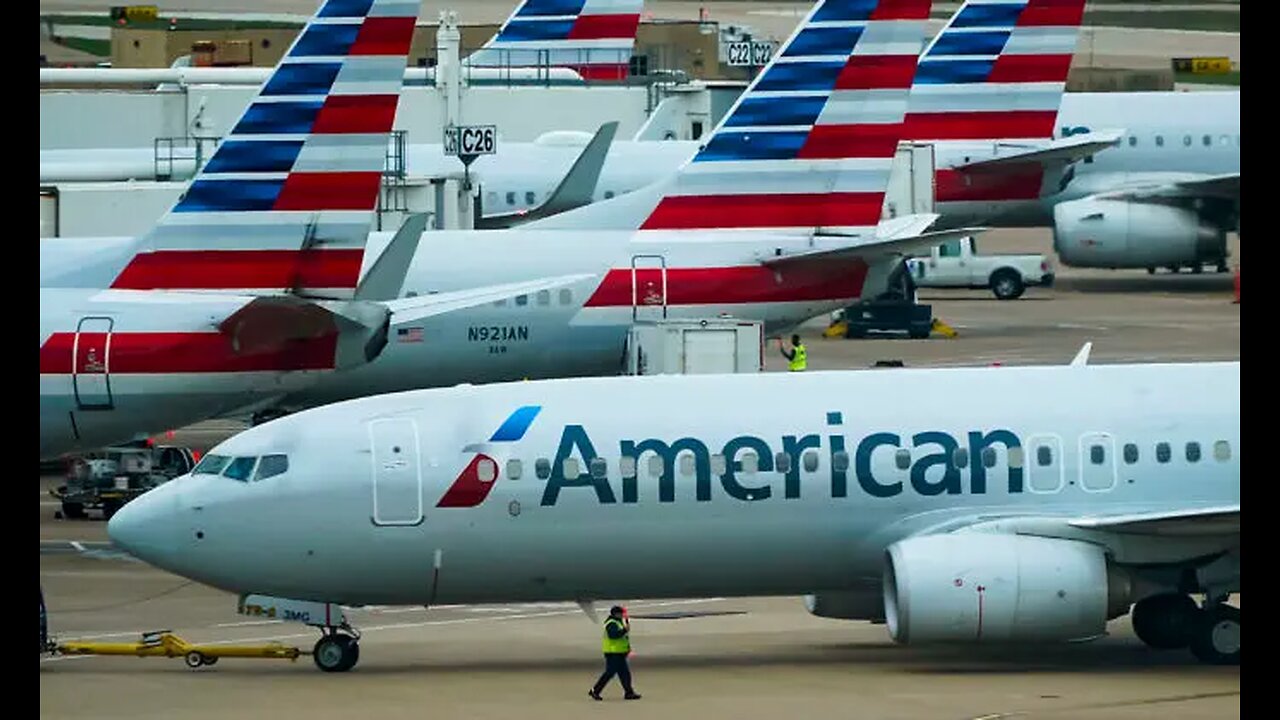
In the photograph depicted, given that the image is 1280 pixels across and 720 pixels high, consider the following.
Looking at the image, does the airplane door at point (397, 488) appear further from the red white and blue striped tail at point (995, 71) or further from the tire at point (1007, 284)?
the tire at point (1007, 284)

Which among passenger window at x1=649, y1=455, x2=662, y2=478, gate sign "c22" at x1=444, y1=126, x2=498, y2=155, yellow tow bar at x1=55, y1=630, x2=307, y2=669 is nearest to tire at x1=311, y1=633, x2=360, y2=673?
yellow tow bar at x1=55, y1=630, x2=307, y2=669

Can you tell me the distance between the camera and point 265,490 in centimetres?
3212

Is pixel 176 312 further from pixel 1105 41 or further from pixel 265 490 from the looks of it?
pixel 1105 41

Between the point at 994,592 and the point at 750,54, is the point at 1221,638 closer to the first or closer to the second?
the point at 994,592

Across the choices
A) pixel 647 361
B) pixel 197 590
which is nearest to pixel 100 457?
pixel 197 590

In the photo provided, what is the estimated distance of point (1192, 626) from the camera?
3231 cm

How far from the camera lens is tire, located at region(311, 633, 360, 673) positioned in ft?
107

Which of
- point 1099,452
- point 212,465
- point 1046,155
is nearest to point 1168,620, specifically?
point 1099,452

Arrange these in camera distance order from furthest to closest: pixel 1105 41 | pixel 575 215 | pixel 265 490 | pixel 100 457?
1. pixel 1105 41
2. pixel 575 215
3. pixel 100 457
4. pixel 265 490

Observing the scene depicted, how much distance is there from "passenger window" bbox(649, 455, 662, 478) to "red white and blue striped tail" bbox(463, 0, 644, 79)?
45923 mm

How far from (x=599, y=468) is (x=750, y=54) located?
5475 cm

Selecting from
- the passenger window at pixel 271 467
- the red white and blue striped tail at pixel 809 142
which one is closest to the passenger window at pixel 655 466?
the passenger window at pixel 271 467

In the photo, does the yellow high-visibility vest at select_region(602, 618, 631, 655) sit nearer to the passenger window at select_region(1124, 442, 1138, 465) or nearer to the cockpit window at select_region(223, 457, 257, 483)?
the cockpit window at select_region(223, 457, 257, 483)

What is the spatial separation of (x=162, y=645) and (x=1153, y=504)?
38.6 ft
